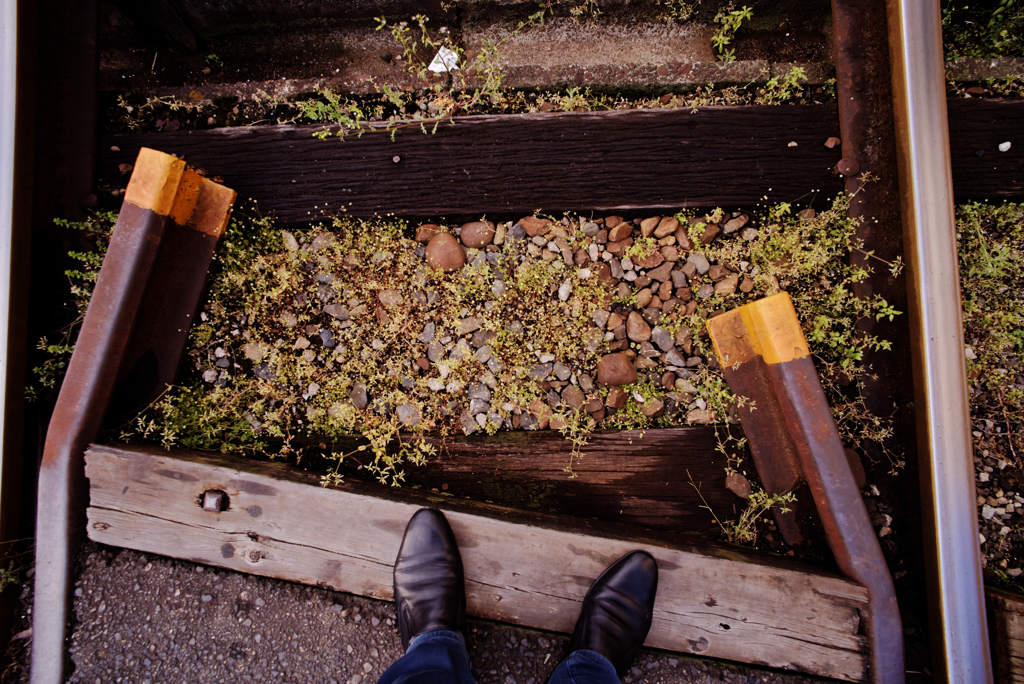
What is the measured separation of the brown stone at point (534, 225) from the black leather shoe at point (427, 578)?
143 centimetres

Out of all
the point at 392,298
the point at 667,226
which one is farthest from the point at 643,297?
the point at 392,298

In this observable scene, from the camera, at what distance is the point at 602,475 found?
6.88 ft

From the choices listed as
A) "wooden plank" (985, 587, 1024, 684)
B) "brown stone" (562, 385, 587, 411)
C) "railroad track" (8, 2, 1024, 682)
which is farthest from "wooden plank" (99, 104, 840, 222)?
"wooden plank" (985, 587, 1024, 684)

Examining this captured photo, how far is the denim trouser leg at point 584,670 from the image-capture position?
1.70 m

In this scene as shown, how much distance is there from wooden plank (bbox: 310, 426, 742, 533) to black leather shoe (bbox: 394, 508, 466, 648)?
1.04ft

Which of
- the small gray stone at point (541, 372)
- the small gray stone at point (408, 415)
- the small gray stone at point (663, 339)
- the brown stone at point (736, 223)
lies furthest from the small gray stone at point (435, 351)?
the brown stone at point (736, 223)

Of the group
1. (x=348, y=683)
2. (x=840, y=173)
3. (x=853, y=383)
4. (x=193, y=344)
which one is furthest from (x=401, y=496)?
(x=840, y=173)

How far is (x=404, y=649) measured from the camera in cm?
183

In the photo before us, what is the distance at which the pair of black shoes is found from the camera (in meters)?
1.74

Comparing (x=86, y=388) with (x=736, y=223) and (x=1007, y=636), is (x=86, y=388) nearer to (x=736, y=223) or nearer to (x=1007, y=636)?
(x=736, y=223)

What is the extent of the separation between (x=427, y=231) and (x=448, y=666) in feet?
6.42

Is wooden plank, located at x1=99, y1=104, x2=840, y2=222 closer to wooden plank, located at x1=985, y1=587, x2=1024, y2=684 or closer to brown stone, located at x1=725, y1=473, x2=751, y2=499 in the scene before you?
brown stone, located at x1=725, y1=473, x2=751, y2=499

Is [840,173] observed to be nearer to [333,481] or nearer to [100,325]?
[333,481]

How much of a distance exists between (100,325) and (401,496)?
4.68 feet
